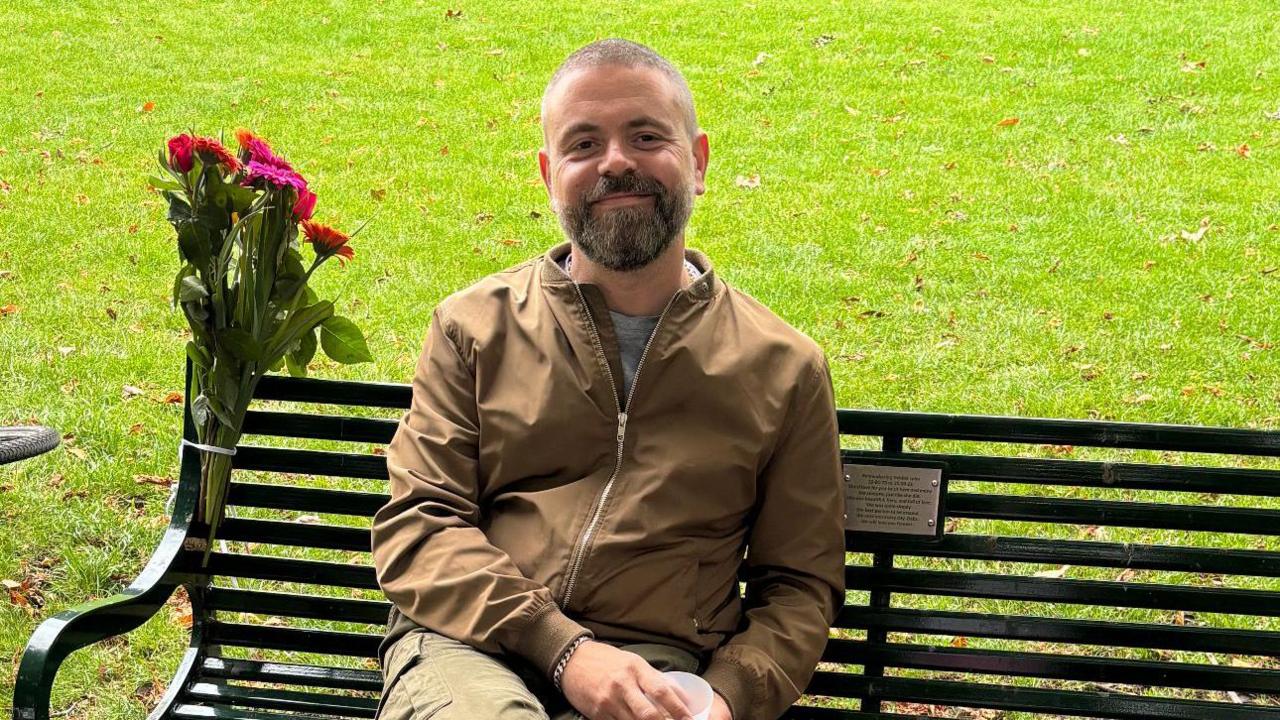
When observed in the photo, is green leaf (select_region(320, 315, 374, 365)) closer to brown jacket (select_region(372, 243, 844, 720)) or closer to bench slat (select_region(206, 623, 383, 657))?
brown jacket (select_region(372, 243, 844, 720))

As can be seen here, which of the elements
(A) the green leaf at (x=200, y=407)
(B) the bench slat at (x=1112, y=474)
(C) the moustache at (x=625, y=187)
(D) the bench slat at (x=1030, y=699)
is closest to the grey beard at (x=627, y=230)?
(C) the moustache at (x=625, y=187)

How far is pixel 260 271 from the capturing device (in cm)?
333

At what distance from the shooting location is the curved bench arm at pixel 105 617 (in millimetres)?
2826

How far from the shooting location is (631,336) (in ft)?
10.3

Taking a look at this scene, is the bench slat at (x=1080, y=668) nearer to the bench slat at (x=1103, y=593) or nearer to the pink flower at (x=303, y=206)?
the bench slat at (x=1103, y=593)

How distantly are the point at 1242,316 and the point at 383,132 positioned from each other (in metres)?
5.53

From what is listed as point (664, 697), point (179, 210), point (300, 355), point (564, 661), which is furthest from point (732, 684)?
point (179, 210)

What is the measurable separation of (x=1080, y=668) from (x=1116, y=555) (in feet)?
0.93

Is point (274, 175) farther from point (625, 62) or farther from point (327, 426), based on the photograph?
point (625, 62)

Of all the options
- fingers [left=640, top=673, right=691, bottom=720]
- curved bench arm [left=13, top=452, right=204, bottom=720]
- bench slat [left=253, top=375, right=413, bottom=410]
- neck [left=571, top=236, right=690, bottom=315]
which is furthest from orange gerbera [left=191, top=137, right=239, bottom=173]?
fingers [left=640, top=673, right=691, bottom=720]

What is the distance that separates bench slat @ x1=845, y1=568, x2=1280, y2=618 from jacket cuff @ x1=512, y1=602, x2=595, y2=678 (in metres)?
0.94

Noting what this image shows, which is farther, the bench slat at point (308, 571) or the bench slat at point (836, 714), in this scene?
the bench slat at point (308, 571)

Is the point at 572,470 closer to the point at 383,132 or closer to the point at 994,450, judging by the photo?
the point at 994,450

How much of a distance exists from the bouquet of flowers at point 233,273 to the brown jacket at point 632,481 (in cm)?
49
